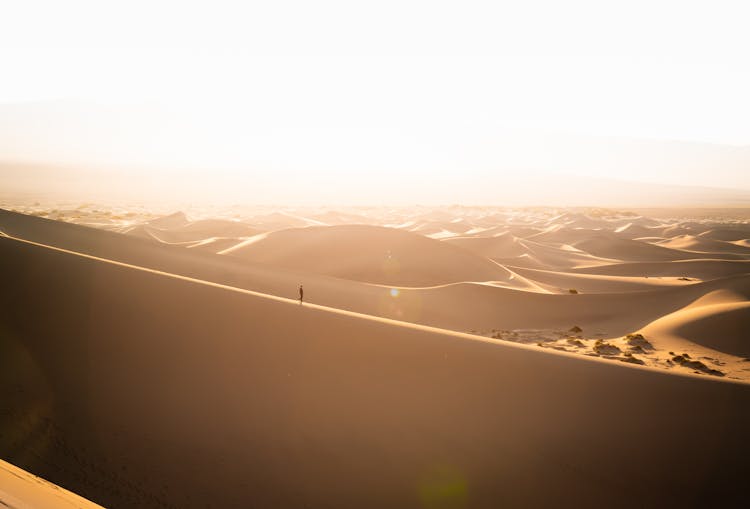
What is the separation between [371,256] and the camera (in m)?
17.5

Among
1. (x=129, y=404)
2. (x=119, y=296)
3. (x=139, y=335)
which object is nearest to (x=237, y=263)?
(x=119, y=296)

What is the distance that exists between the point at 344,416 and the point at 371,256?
42.8 ft

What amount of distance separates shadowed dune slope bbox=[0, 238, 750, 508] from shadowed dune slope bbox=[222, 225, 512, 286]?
10.1 meters

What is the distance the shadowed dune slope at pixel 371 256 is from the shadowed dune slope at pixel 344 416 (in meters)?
10.1

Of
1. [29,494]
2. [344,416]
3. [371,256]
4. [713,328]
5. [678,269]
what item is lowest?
[678,269]

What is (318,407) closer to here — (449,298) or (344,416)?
(344,416)

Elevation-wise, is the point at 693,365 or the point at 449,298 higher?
the point at 693,365

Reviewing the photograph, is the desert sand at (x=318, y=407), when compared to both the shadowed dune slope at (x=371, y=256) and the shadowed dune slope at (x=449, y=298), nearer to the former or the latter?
the shadowed dune slope at (x=449, y=298)

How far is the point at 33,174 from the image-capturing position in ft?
278

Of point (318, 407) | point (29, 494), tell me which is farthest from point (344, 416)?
point (29, 494)

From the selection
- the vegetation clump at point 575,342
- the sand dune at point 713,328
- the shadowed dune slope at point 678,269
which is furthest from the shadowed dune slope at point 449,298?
the shadowed dune slope at point 678,269

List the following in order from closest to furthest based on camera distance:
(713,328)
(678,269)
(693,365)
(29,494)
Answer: (29,494) < (693,365) < (713,328) < (678,269)

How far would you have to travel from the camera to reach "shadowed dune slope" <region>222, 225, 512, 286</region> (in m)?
16.2

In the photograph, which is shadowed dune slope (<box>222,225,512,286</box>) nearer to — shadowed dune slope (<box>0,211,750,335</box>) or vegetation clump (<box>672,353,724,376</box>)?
shadowed dune slope (<box>0,211,750,335</box>)
